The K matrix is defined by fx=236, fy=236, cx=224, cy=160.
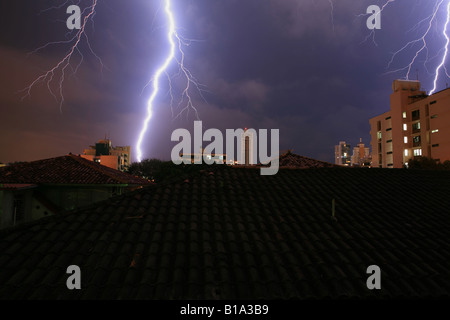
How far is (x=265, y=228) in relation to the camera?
170 inches

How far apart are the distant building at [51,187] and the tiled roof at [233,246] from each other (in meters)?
11.6

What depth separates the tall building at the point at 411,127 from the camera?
1534 inches

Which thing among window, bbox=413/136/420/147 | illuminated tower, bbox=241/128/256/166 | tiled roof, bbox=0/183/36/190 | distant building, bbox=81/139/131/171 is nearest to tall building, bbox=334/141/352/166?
illuminated tower, bbox=241/128/256/166

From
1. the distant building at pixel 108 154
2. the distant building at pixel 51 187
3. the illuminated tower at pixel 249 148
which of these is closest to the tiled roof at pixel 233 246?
the distant building at pixel 51 187

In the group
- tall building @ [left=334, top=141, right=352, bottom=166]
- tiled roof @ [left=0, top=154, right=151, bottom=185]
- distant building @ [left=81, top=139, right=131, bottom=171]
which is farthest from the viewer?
tall building @ [left=334, top=141, right=352, bottom=166]

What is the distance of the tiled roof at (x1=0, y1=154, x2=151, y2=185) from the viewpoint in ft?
47.7

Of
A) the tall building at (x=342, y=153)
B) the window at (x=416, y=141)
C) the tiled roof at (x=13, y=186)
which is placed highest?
the tall building at (x=342, y=153)

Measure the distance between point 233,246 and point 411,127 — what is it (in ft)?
182

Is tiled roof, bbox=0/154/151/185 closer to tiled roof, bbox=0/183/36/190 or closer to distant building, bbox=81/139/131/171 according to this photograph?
tiled roof, bbox=0/183/36/190

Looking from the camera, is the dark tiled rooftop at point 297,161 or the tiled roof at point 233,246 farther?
the dark tiled rooftop at point 297,161

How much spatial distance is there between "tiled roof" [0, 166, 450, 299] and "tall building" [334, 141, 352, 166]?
165 m

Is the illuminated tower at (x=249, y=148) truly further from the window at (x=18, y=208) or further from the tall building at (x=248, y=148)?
the window at (x=18, y=208)
